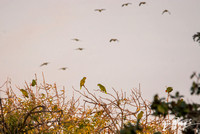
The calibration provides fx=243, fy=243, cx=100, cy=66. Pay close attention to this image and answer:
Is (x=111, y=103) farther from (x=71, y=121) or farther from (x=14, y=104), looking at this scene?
(x=14, y=104)

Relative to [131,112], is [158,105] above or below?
below

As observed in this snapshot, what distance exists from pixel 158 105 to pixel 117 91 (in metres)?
3.28

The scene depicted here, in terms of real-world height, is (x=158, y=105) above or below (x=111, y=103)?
below

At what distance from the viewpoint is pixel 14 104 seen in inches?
277

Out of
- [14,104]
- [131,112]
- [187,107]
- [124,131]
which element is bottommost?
[124,131]

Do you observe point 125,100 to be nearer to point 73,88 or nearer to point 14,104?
point 73,88

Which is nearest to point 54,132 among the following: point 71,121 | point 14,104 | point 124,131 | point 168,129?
point 71,121

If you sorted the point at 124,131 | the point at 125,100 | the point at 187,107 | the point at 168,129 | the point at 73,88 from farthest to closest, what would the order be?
the point at 168,129
the point at 125,100
the point at 73,88
the point at 187,107
the point at 124,131

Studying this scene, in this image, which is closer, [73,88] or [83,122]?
[73,88]

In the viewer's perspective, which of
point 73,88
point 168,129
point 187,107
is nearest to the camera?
point 187,107

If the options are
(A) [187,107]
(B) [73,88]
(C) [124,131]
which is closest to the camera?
(C) [124,131]

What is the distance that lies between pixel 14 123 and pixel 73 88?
2.02m

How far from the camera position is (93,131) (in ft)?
21.1

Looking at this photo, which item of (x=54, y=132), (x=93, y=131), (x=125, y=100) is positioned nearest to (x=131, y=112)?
(x=125, y=100)
